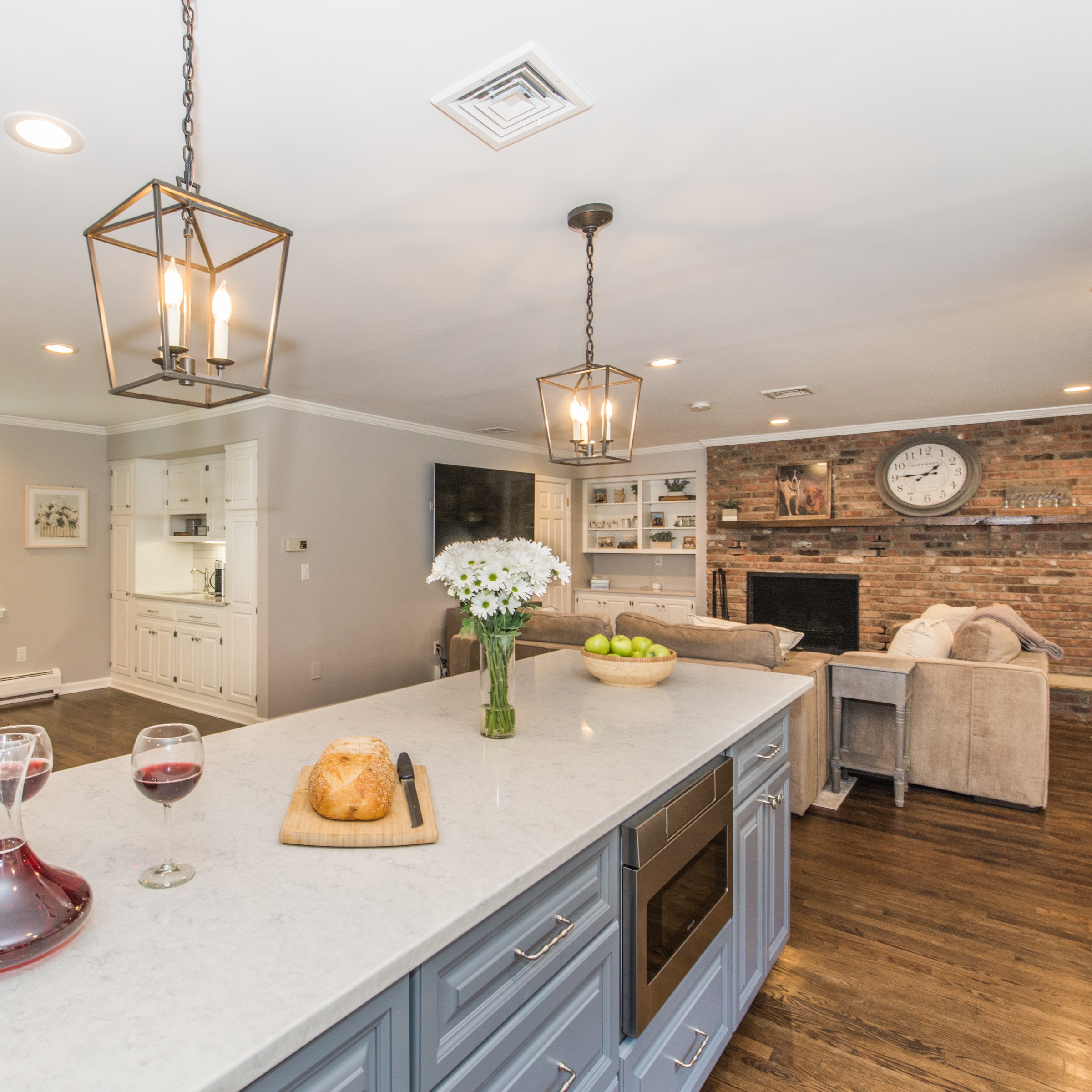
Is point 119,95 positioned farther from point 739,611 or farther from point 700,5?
point 739,611

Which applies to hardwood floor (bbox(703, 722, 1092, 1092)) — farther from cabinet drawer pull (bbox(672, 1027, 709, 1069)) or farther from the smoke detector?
the smoke detector

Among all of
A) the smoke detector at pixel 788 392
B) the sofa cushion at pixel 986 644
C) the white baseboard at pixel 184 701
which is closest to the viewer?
the sofa cushion at pixel 986 644

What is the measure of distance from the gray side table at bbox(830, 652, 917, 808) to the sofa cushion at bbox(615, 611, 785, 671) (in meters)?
0.51

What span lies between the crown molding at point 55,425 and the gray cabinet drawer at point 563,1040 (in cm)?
677

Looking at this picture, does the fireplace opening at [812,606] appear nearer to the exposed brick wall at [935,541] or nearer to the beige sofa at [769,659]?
the exposed brick wall at [935,541]

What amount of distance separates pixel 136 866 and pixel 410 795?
0.44 meters

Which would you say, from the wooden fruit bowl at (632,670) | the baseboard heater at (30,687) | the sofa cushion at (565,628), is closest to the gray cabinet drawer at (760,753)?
the wooden fruit bowl at (632,670)

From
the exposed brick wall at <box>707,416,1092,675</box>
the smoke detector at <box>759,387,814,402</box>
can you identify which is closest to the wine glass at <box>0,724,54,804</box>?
the smoke detector at <box>759,387,814,402</box>

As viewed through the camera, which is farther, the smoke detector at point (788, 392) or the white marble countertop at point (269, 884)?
the smoke detector at point (788, 392)

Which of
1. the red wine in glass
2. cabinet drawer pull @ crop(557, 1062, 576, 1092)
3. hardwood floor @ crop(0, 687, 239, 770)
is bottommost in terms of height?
hardwood floor @ crop(0, 687, 239, 770)

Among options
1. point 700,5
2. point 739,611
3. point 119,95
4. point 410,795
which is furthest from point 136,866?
point 739,611

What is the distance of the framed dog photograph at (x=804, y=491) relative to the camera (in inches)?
257

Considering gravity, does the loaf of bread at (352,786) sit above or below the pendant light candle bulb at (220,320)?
below

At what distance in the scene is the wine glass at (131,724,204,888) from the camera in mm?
985
